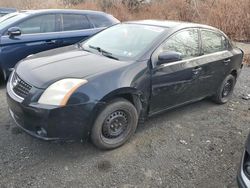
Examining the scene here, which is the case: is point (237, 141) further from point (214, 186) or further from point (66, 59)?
point (66, 59)

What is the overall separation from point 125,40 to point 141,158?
5.52 feet

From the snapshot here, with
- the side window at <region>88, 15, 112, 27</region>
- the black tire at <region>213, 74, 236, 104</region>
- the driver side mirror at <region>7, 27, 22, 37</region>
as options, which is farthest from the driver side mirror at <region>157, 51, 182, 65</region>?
the side window at <region>88, 15, 112, 27</region>

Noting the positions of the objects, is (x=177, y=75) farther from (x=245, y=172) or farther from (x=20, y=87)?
(x=20, y=87)

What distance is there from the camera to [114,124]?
11.5 ft

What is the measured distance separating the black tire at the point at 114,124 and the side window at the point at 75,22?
3328mm

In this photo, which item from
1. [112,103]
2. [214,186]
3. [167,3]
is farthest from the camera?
[167,3]

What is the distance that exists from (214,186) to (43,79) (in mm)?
2197

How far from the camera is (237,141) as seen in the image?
12.9 feet

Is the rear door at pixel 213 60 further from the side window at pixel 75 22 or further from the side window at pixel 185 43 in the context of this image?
the side window at pixel 75 22

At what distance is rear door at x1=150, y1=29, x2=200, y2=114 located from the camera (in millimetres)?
3779

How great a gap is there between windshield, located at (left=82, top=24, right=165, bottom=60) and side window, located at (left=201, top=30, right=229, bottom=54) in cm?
87

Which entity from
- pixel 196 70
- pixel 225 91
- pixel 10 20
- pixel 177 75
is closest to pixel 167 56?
pixel 177 75

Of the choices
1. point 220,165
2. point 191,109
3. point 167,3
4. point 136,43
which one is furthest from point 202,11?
point 220,165

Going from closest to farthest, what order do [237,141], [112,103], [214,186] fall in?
[214,186], [112,103], [237,141]
